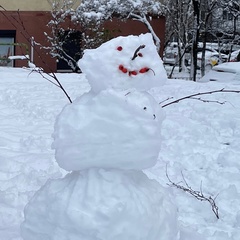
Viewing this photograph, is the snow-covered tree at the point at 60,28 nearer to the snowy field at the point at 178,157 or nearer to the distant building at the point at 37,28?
the distant building at the point at 37,28

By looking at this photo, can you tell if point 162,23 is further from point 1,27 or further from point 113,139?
point 113,139

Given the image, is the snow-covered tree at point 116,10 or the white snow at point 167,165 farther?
the snow-covered tree at point 116,10

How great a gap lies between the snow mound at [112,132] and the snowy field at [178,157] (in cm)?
129

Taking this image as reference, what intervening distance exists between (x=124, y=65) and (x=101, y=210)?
712 mm

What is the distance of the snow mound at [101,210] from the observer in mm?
2307

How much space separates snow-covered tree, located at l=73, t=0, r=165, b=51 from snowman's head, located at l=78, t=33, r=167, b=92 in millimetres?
15525

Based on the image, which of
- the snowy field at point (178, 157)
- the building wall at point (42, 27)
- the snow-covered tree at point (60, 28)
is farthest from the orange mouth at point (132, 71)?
the building wall at point (42, 27)

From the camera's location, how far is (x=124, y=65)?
2484mm

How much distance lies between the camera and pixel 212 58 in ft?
88.2

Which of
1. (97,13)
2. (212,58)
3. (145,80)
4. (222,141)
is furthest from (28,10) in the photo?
(145,80)

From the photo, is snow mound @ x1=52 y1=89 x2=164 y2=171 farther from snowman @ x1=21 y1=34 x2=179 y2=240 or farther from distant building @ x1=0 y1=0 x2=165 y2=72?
distant building @ x1=0 y1=0 x2=165 y2=72

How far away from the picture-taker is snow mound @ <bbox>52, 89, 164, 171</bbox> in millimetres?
2385

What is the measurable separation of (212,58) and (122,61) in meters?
25.1

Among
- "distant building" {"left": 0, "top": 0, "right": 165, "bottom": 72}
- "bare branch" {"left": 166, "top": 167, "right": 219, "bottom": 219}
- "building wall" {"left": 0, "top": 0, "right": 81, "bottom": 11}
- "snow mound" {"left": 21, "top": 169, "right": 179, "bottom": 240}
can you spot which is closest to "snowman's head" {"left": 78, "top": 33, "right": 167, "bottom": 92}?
"snow mound" {"left": 21, "top": 169, "right": 179, "bottom": 240}
